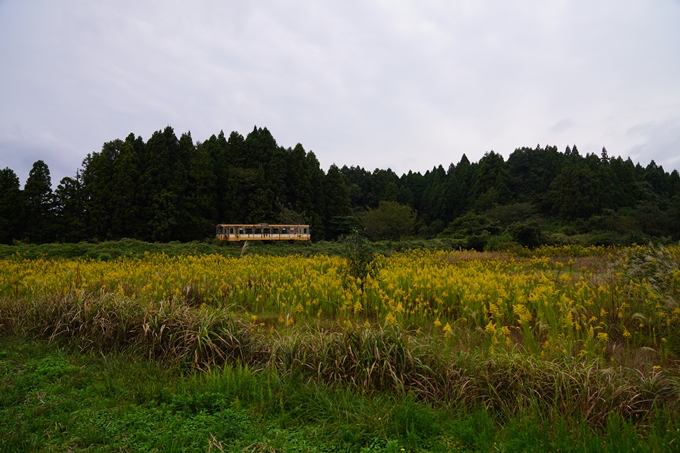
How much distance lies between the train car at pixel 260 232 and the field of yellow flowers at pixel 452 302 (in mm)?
18888

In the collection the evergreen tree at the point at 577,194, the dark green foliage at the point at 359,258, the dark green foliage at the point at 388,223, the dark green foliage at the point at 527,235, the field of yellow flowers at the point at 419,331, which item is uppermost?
the evergreen tree at the point at 577,194

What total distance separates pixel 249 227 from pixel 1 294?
864 inches

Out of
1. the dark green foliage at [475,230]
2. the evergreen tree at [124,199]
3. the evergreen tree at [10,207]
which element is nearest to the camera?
the dark green foliage at [475,230]

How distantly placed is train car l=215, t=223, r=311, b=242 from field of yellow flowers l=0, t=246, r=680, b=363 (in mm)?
18888

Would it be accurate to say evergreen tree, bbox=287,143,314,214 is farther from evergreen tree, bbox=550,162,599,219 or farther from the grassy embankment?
the grassy embankment

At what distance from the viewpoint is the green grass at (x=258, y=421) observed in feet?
8.93

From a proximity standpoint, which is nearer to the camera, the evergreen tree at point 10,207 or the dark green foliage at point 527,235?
the dark green foliage at point 527,235

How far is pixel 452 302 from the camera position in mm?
6266

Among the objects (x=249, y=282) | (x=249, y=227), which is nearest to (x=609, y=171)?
(x=249, y=227)

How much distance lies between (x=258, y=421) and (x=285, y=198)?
113ft

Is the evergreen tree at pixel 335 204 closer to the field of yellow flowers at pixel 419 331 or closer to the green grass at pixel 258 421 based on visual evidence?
the field of yellow flowers at pixel 419 331

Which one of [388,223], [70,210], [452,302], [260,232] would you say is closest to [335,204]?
[388,223]

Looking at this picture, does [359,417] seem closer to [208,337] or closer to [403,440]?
[403,440]

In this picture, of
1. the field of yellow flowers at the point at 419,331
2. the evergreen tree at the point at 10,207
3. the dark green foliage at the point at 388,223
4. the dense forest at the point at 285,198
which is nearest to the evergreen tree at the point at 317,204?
the dense forest at the point at 285,198
